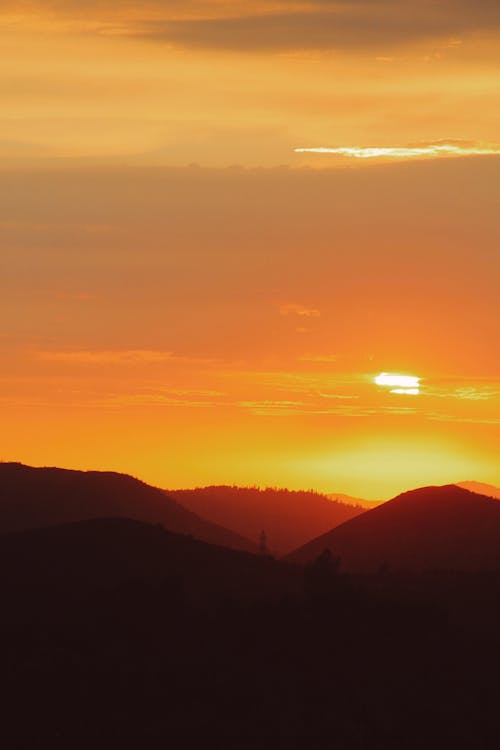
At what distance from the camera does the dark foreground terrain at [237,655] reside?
51.1 metres

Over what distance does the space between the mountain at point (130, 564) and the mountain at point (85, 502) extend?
50.5 metres

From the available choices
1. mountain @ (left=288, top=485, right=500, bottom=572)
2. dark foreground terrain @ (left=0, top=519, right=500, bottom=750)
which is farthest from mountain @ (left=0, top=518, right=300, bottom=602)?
mountain @ (left=288, top=485, right=500, bottom=572)

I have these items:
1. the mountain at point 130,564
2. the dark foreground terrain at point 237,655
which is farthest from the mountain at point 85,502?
the dark foreground terrain at point 237,655

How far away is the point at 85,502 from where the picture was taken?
138250 millimetres

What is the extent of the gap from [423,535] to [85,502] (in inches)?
1560

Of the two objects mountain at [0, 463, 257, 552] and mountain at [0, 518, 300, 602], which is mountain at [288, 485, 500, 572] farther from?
mountain at [0, 518, 300, 602]

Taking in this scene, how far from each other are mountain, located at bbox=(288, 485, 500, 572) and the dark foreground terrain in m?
29.9

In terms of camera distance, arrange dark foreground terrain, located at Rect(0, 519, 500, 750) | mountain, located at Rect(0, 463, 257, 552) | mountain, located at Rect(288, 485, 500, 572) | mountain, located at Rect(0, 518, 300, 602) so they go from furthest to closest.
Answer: mountain, located at Rect(0, 463, 257, 552)
mountain, located at Rect(288, 485, 500, 572)
mountain, located at Rect(0, 518, 300, 602)
dark foreground terrain, located at Rect(0, 519, 500, 750)

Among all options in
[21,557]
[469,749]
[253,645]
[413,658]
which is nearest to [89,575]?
[21,557]

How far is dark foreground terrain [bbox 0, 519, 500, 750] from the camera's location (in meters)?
51.1

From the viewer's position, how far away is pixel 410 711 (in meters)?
53.1

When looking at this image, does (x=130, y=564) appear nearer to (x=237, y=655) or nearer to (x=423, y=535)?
(x=237, y=655)

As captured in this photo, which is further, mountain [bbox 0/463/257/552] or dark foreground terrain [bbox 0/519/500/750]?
mountain [bbox 0/463/257/552]

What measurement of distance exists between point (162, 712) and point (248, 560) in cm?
1849
